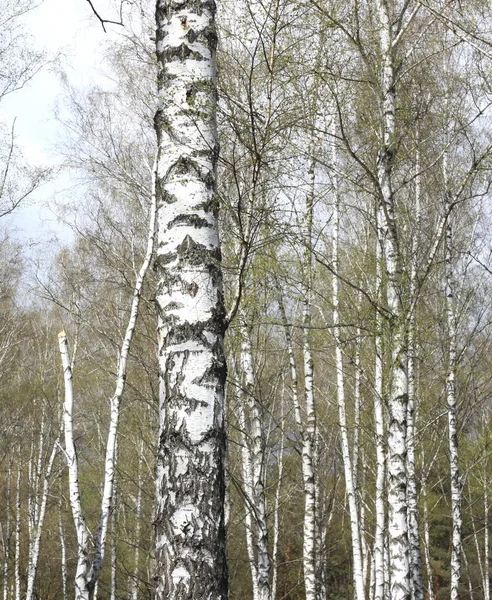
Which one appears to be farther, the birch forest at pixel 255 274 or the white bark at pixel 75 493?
the white bark at pixel 75 493

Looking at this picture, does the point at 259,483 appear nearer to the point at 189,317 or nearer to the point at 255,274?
the point at 255,274

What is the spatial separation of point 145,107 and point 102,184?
1.17 meters

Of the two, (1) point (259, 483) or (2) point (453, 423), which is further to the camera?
(2) point (453, 423)

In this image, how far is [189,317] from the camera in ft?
8.06

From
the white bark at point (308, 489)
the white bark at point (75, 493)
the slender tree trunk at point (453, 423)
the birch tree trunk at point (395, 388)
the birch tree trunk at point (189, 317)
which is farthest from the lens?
the slender tree trunk at point (453, 423)

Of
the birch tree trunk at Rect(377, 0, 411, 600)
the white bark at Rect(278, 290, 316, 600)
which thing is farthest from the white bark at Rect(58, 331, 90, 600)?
the white bark at Rect(278, 290, 316, 600)

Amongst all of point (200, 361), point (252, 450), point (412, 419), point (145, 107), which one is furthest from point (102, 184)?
point (200, 361)

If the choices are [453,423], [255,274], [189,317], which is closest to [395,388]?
[255,274]

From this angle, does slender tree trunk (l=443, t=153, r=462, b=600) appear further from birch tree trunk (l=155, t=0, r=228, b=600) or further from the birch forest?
birch tree trunk (l=155, t=0, r=228, b=600)

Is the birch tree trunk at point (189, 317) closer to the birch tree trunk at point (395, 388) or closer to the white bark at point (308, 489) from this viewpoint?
the birch tree trunk at point (395, 388)

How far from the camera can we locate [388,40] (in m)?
5.96

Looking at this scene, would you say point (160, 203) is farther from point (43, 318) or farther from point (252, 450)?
point (43, 318)

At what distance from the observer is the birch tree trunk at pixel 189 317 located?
225cm

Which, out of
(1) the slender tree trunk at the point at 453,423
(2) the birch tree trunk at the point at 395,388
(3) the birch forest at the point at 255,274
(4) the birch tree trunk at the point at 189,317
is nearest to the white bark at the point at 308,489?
(3) the birch forest at the point at 255,274
